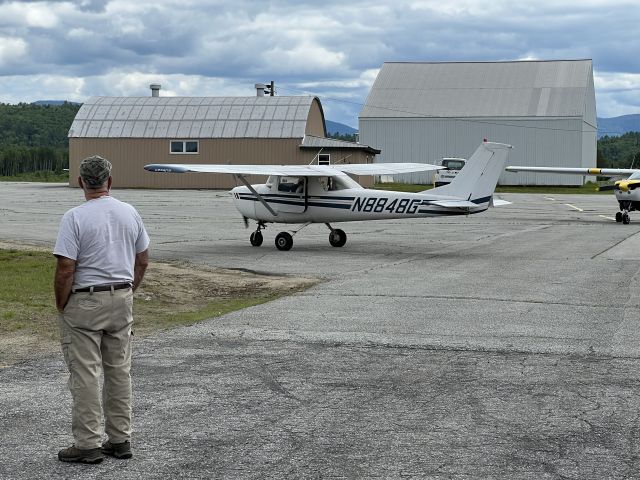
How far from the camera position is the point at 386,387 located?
26.9 ft

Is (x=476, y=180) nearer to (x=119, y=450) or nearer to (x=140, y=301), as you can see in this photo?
(x=140, y=301)

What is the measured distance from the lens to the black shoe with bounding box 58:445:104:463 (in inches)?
237

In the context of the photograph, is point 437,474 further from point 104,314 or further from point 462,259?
point 462,259

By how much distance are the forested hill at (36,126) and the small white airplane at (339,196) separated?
135 metres

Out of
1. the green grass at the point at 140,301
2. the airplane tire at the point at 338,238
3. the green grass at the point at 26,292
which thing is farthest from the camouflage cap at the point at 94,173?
the airplane tire at the point at 338,238

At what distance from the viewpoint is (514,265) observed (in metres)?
19.0

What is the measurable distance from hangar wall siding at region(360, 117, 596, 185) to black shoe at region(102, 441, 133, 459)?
218 feet

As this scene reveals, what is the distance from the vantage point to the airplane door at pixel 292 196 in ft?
75.2

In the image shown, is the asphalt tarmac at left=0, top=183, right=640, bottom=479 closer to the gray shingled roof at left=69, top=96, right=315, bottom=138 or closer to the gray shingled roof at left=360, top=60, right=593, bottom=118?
the gray shingled roof at left=69, top=96, right=315, bottom=138

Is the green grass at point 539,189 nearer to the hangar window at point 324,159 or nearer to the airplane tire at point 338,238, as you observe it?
the hangar window at point 324,159

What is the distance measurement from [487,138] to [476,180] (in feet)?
176

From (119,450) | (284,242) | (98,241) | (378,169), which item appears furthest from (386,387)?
(378,169)

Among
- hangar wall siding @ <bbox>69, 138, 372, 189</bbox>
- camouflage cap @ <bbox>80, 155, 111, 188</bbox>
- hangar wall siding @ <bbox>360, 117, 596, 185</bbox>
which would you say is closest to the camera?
camouflage cap @ <bbox>80, 155, 111, 188</bbox>

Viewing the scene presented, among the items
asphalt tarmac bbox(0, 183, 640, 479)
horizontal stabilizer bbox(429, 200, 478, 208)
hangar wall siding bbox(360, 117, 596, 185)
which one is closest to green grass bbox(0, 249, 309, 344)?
asphalt tarmac bbox(0, 183, 640, 479)
